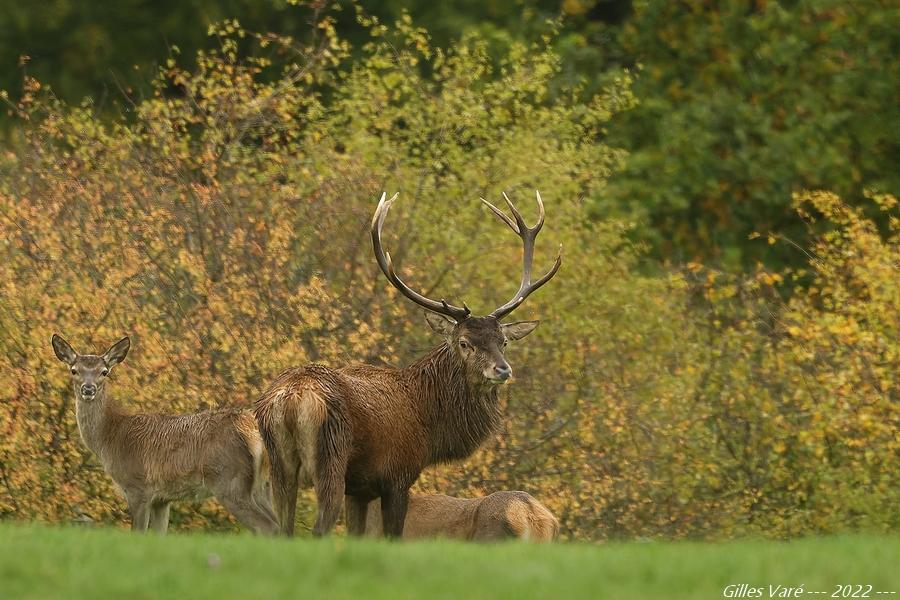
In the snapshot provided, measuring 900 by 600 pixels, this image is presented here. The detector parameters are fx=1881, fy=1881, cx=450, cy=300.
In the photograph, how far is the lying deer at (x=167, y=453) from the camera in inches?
606

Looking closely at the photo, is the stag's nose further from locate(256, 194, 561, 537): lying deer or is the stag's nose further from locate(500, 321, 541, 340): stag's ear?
locate(500, 321, 541, 340): stag's ear

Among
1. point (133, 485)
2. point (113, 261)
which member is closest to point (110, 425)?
point (133, 485)

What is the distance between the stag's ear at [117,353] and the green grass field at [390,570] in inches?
Answer: 206

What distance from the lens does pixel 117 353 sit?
16406 mm

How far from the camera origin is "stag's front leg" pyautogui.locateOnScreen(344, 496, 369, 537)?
14.3m

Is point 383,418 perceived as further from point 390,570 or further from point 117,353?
point 390,570

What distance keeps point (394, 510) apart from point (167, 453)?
2.66 m

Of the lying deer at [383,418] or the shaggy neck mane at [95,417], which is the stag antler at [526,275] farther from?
the shaggy neck mane at [95,417]

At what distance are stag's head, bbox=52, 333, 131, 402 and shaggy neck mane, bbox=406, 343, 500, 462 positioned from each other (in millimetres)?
3003

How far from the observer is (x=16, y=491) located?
1716 centimetres

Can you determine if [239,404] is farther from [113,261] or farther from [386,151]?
[386,151]

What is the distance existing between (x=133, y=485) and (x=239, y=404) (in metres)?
2.12

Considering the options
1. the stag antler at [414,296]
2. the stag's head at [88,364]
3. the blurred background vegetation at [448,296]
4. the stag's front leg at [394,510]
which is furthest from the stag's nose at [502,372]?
the blurred background vegetation at [448,296]

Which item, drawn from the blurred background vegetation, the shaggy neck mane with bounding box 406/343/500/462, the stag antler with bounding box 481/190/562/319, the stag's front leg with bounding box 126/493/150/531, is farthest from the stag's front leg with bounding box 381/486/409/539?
the blurred background vegetation
